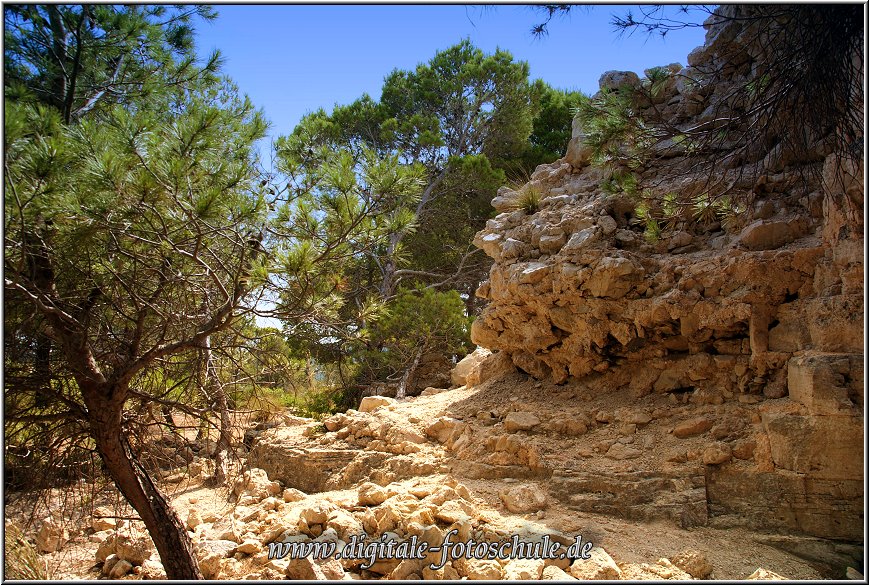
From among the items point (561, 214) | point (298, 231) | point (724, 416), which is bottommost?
point (724, 416)

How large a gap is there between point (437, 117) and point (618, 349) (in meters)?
8.71

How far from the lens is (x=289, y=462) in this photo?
6.85m

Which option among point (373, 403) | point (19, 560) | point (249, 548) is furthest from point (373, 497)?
point (373, 403)

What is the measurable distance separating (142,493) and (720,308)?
514cm

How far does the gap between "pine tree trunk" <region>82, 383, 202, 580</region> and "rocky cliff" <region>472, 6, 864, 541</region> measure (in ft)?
12.5

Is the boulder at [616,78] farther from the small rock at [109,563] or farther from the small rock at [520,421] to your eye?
the small rock at [109,563]

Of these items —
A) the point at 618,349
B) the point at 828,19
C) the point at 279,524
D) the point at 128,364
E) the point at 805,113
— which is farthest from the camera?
the point at 618,349

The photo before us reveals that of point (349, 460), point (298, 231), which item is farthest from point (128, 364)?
→ point (349, 460)

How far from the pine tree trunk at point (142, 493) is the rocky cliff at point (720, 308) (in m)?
3.80

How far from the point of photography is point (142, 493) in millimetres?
3838

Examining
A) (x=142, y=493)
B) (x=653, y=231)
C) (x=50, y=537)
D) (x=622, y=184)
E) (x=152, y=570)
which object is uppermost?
(x=622, y=184)

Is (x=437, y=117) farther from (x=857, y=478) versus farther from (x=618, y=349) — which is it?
(x=857, y=478)

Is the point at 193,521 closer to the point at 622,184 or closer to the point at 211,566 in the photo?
the point at 211,566

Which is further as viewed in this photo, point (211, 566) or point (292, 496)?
point (292, 496)
